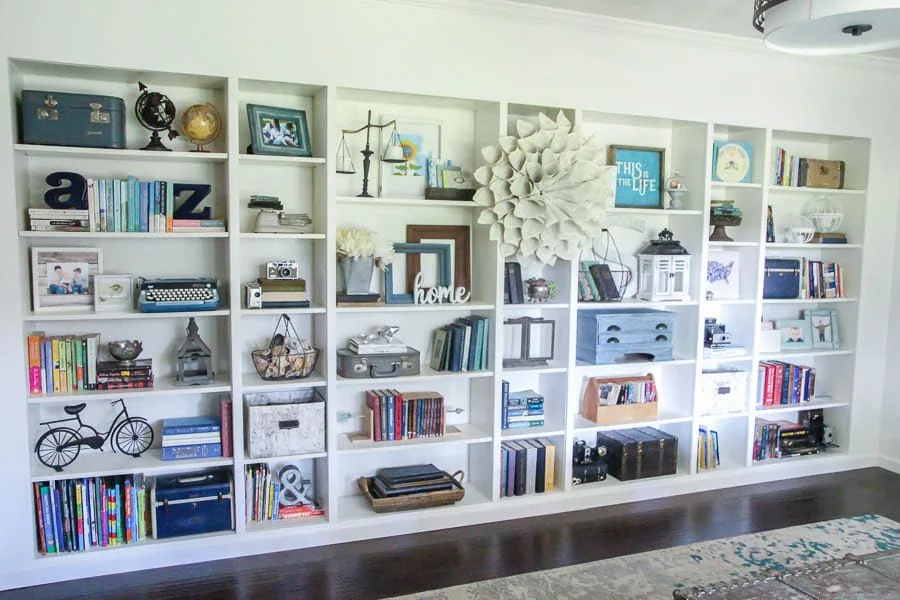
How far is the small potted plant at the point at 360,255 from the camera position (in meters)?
3.20

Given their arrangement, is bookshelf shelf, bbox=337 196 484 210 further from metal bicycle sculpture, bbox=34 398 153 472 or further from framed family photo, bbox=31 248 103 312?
metal bicycle sculpture, bbox=34 398 153 472

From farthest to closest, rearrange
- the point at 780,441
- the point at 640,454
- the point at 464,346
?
1. the point at 780,441
2. the point at 640,454
3. the point at 464,346

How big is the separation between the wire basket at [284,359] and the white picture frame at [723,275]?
2.39 metres

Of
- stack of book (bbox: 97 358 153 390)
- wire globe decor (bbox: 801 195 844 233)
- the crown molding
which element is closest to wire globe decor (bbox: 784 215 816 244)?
wire globe decor (bbox: 801 195 844 233)

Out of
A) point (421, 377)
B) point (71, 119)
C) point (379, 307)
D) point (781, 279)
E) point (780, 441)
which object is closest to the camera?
point (71, 119)

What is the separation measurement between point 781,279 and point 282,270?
298 centimetres

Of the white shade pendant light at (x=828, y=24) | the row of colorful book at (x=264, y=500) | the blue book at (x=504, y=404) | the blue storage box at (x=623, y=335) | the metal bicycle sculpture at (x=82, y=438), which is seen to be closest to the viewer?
the white shade pendant light at (x=828, y=24)

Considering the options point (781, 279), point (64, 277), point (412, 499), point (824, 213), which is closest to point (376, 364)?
point (412, 499)

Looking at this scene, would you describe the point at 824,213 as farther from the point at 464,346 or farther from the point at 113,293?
the point at 113,293

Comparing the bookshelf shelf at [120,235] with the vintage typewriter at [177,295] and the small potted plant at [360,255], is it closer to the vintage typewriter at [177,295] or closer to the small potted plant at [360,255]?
the vintage typewriter at [177,295]

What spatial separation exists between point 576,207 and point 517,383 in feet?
3.52

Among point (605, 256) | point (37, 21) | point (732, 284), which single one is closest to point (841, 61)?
point (732, 284)

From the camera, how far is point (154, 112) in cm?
292

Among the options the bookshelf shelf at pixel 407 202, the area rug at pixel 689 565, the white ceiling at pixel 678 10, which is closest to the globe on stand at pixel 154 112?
the bookshelf shelf at pixel 407 202
